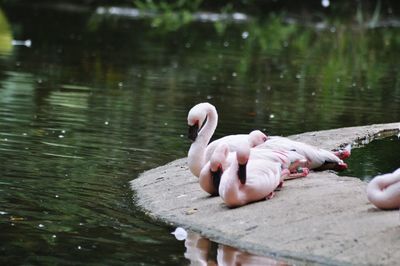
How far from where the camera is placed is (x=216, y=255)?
7.77 m

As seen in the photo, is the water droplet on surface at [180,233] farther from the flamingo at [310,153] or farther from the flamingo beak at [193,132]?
the flamingo at [310,153]

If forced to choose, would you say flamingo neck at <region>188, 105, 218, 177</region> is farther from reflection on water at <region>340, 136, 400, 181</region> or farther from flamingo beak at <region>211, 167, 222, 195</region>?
reflection on water at <region>340, 136, 400, 181</region>

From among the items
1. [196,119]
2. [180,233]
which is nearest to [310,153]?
[196,119]

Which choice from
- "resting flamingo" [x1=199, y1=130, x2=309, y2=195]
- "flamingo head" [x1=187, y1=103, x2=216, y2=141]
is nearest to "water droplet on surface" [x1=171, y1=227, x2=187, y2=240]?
"resting flamingo" [x1=199, y1=130, x2=309, y2=195]

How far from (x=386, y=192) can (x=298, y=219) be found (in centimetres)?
69

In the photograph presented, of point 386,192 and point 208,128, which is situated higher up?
point 208,128

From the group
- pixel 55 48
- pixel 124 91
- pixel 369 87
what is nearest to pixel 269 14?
pixel 55 48

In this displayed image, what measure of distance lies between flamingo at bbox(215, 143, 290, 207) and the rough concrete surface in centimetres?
8

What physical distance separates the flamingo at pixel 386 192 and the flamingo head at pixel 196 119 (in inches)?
77.8

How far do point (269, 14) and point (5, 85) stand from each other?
28.4 metres

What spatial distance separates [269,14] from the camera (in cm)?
4525

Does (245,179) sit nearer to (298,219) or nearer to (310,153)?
(298,219)

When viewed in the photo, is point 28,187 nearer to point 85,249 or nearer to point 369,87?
point 85,249

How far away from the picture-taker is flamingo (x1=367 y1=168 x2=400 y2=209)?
821 cm
